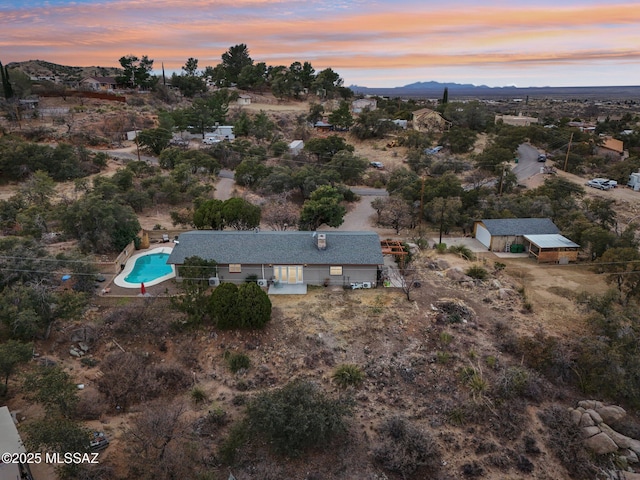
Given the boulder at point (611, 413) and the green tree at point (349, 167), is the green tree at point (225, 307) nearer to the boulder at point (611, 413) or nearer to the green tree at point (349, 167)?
the boulder at point (611, 413)

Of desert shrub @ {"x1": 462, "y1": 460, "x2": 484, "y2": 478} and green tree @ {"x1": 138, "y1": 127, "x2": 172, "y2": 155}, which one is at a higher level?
green tree @ {"x1": 138, "y1": 127, "x2": 172, "y2": 155}

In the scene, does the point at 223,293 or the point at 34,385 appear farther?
the point at 223,293

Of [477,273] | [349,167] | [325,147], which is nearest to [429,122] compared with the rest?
[325,147]

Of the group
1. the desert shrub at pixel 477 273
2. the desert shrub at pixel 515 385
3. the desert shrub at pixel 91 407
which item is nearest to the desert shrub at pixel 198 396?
the desert shrub at pixel 91 407

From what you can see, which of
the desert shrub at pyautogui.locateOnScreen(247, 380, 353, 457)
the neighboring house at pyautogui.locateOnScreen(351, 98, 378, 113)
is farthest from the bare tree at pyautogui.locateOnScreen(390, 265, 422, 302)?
the neighboring house at pyautogui.locateOnScreen(351, 98, 378, 113)

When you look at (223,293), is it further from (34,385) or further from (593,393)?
(593,393)

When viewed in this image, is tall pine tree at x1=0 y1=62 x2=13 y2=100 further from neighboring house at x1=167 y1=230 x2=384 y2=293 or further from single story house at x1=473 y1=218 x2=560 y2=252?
single story house at x1=473 y1=218 x2=560 y2=252

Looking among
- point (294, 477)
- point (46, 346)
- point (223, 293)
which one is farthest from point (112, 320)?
point (294, 477)
